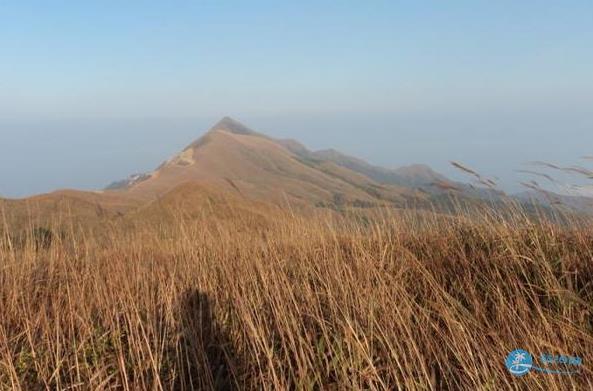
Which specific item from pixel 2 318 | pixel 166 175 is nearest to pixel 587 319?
pixel 2 318

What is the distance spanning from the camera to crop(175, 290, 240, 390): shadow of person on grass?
2686mm

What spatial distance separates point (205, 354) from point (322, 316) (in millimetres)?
709

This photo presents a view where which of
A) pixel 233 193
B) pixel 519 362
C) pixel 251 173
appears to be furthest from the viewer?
pixel 251 173

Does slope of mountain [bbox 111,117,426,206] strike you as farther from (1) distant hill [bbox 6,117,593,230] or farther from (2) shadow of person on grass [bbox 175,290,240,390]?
(2) shadow of person on grass [bbox 175,290,240,390]

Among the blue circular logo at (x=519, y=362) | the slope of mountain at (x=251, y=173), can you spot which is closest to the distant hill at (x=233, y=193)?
the slope of mountain at (x=251, y=173)

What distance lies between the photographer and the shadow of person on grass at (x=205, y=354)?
2.69 m

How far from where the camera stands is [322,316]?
2742 millimetres

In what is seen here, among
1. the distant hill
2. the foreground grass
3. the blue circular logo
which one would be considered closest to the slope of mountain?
the distant hill

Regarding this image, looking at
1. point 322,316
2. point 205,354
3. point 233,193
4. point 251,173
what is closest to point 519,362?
point 322,316

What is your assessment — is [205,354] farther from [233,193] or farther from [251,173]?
[251,173]

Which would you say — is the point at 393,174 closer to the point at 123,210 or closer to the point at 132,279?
the point at 123,210

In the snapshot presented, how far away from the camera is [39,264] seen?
548 centimetres

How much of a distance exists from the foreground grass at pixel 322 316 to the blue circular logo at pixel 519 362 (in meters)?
0.05

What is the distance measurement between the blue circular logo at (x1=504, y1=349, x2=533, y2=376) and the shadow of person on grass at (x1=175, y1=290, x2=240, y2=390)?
4.16ft
